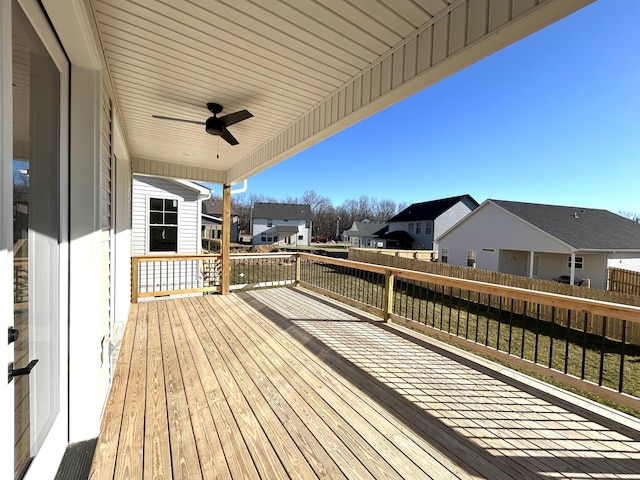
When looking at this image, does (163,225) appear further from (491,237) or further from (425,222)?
(425,222)

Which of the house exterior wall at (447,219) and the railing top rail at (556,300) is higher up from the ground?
the house exterior wall at (447,219)

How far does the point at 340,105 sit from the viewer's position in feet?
8.84

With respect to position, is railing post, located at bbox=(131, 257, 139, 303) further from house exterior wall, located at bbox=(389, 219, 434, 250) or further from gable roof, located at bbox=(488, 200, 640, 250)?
house exterior wall, located at bbox=(389, 219, 434, 250)

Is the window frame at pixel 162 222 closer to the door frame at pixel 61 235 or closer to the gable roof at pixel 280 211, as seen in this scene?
the door frame at pixel 61 235

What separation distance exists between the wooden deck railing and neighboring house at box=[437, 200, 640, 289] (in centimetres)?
777

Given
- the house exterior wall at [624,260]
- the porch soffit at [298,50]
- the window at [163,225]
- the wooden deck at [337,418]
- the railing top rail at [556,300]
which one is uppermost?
the porch soffit at [298,50]

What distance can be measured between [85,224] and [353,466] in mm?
2160

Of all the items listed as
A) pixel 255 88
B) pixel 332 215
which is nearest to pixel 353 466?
pixel 255 88

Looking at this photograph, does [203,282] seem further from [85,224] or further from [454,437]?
[454,437]

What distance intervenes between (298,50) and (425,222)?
26.3m

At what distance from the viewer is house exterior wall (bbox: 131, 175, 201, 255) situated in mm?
6613

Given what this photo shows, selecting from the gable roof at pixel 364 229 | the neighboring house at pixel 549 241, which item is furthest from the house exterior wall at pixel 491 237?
the gable roof at pixel 364 229

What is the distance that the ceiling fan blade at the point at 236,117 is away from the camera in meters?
2.77

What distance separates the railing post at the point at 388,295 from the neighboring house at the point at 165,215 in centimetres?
513
